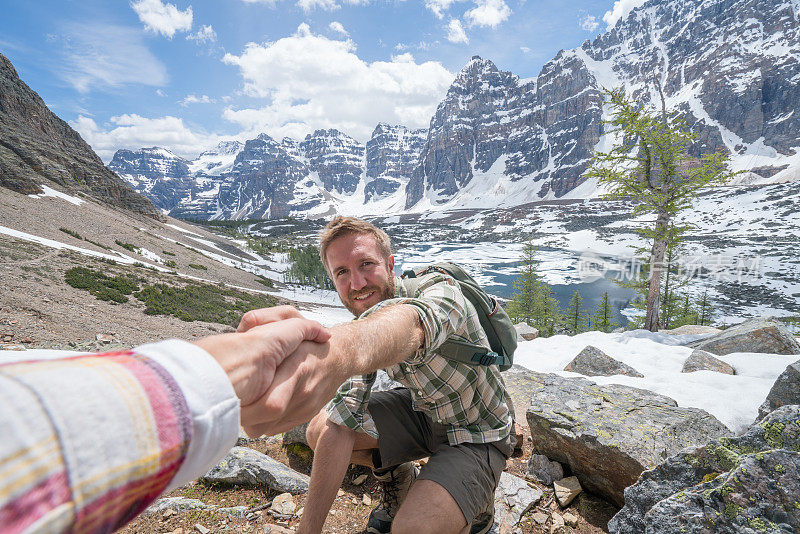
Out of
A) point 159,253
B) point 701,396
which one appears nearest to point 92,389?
point 701,396

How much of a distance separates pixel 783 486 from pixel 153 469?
8.38 feet

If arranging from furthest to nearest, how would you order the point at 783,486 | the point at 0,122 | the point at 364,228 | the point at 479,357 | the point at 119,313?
the point at 0,122, the point at 119,313, the point at 364,228, the point at 479,357, the point at 783,486

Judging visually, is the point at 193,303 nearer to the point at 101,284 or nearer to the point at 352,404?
the point at 101,284

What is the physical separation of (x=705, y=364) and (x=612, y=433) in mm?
4611

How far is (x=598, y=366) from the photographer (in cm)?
720

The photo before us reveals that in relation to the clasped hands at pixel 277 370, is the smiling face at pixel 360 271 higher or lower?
higher

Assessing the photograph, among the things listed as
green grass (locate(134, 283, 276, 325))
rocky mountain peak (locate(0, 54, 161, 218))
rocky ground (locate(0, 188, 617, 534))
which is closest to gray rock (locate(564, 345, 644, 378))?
rocky ground (locate(0, 188, 617, 534))

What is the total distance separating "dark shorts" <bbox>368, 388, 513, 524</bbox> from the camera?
241 centimetres

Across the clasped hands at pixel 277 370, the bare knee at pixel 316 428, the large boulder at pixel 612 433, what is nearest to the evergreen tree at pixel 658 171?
the large boulder at pixel 612 433

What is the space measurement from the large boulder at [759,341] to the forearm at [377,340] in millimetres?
9301

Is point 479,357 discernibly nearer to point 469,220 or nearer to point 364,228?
point 364,228

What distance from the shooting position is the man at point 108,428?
21.9 inches

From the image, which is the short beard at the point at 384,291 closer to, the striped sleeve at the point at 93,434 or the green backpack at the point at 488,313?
the green backpack at the point at 488,313

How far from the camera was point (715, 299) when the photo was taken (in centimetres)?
4862
